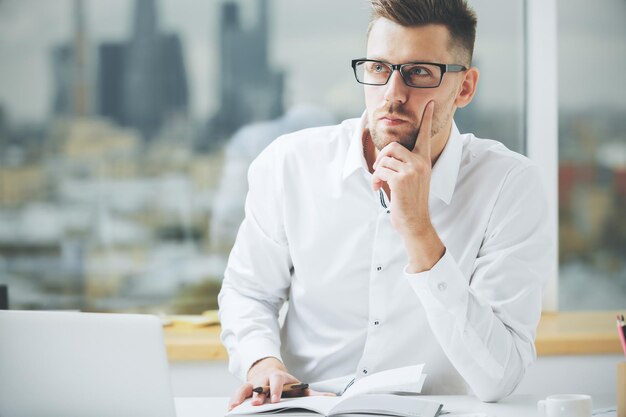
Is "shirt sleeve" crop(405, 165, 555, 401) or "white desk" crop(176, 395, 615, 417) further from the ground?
"shirt sleeve" crop(405, 165, 555, 401)

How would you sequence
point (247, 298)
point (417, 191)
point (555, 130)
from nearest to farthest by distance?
point (417, 191) → point (247, 298) → point (555, 130)

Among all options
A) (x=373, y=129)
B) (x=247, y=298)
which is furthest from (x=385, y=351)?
(x=373, y=129)

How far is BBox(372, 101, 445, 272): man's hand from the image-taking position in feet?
5.94

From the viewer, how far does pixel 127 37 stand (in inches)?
131

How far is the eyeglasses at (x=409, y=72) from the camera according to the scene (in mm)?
1948

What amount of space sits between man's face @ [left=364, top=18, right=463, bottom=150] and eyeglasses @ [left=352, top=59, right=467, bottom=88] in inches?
0.5

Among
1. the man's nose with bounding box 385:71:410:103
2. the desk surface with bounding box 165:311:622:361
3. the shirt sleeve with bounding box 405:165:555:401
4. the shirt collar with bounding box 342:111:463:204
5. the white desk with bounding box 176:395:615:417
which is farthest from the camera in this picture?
the desk surface with bounding box 165:311:622:361

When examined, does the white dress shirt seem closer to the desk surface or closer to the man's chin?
the man's chin

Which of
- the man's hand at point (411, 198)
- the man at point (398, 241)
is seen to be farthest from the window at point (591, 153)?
the man's hand at point (411, 198)

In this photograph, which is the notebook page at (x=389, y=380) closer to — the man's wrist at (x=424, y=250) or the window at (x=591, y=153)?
the man's wrist at (x=424, y=250)

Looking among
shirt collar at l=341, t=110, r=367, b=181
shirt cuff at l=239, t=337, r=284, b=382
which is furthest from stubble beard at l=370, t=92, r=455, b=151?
shirt cuff at l=239, t=337, r=284, b=382

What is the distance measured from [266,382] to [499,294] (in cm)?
54

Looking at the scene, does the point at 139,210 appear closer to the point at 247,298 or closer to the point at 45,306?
the point at 45,306

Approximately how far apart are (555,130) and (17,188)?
6.71 feet
